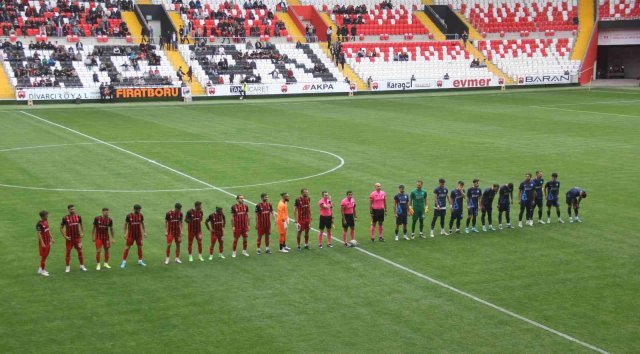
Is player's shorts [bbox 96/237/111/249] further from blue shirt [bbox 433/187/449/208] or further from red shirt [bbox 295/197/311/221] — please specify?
blue shirt [bbox 433/187/449/208]

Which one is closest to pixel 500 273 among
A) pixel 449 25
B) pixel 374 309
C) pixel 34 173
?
pixel 374 309

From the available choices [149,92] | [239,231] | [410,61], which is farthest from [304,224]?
[410,61]

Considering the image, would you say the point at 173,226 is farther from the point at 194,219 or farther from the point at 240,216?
→ the point at 240,216

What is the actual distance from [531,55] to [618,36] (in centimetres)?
835

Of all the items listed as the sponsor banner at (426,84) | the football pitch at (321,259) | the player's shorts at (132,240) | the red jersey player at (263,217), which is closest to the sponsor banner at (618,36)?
the sponsor banner at (426,84)

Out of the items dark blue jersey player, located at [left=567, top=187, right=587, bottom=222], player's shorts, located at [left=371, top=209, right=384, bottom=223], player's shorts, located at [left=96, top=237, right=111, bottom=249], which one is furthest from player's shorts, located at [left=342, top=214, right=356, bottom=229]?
dark blue jersey player, located at [left=567, top=187, right=587, bottom=222]

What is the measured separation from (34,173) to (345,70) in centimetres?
4261

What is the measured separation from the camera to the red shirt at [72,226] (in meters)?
20.4

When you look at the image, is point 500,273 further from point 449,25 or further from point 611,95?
point 449,25

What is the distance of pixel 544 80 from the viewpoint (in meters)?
77.0

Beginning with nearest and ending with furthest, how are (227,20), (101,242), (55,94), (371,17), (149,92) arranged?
(101,242)
(55,94)
(149,92)
(227,20)
(371,17)

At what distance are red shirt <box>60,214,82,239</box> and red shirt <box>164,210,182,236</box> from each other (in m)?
2.09

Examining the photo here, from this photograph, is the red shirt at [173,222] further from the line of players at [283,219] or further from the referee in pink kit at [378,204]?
the referee in pink kit at [378,204]

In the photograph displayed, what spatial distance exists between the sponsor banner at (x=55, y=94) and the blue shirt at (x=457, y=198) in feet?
137
